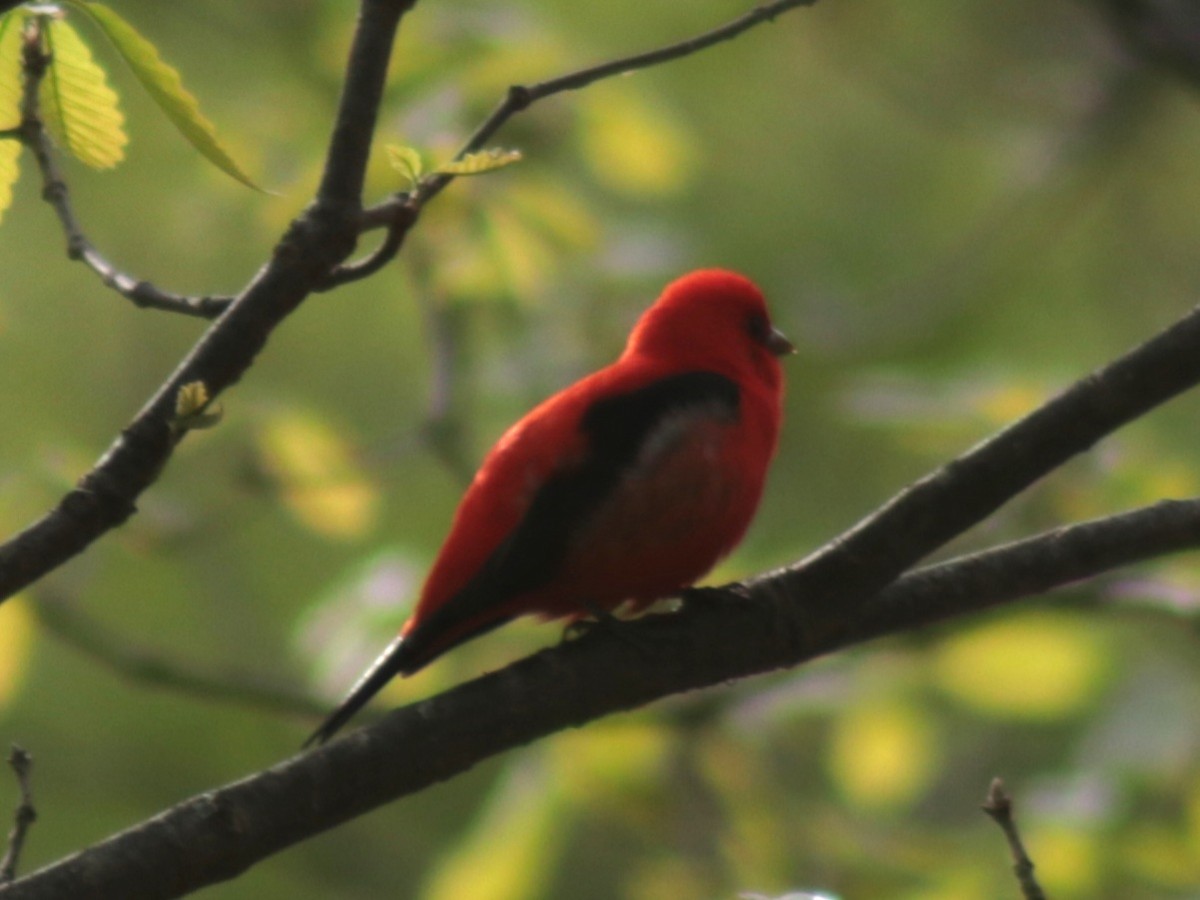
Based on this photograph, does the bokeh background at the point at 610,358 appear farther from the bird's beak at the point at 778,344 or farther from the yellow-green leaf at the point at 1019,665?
the bird's beak at the point at 778,344

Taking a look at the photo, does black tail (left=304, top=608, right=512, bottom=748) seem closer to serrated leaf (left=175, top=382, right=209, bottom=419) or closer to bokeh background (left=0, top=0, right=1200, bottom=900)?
serrated leaf (left=175, top=382, right=209, bottom=419)

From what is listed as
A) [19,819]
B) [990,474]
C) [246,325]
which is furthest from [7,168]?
[990,474]

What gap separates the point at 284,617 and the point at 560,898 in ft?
9.23

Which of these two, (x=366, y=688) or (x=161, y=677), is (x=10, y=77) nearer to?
(x=366, y=688)

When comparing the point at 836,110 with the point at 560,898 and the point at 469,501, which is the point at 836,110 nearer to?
the point at 560,898

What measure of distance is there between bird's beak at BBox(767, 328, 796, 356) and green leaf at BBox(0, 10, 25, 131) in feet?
11.2

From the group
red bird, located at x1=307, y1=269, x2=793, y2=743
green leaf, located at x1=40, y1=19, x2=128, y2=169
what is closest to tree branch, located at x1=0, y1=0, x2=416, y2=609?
green leaf, located at x1=40, y1=19, x2=128, y2=169

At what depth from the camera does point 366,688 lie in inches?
149

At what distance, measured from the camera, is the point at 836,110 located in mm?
14383

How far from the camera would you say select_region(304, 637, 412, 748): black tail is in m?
3.60

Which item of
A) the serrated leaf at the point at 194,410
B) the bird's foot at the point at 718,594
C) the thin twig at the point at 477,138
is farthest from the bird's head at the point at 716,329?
the serrated leaf at the point at 194,410

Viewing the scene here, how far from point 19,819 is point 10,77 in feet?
4.10

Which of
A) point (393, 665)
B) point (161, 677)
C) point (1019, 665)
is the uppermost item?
point (1019, 665)

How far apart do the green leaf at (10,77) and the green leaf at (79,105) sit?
39mm
